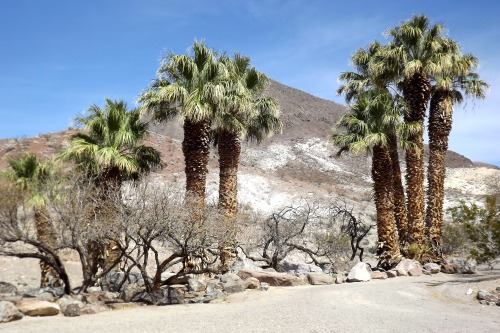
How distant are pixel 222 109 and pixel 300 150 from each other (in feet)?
202

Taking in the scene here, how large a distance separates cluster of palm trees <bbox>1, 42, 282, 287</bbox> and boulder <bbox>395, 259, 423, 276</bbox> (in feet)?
23.3

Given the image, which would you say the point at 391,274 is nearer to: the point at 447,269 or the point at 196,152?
the point at 447,269

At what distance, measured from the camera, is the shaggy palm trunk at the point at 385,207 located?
68.2ft

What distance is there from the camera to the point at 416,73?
21422 mm

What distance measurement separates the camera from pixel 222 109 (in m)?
18.3

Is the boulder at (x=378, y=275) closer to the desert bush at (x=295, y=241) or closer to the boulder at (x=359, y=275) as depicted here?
the boulder at (x=359, y=275)

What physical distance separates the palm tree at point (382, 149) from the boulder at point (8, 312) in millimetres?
13967

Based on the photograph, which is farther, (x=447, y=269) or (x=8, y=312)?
(x=447, y=269)

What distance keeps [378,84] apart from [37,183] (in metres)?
15.8

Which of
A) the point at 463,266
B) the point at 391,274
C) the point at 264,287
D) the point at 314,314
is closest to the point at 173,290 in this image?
the point at 264,287

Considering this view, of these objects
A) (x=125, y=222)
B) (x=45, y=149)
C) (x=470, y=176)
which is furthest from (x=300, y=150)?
(x=125, y=222)

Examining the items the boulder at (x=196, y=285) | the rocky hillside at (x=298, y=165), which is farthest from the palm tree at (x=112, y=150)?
the rocky hillside at (x=298, y=165)

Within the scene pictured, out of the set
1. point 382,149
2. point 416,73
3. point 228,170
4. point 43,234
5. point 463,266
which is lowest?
point 463,266

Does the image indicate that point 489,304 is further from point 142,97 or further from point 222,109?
point 142,97
